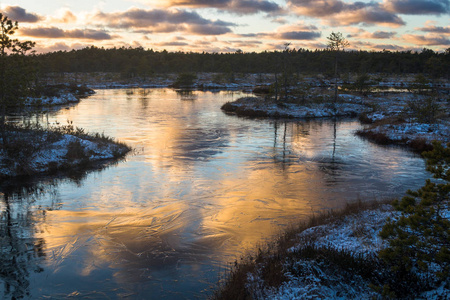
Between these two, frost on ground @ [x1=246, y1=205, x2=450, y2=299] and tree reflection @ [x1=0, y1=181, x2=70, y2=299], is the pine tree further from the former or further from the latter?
frost on ground @ [x1=246, y1=205, x2=450, y2=299]

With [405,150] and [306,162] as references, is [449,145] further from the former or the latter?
[405,150]

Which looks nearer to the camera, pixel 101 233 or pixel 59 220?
pixel 101 233

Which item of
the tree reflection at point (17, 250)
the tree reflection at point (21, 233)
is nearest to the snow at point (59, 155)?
the tree reflection at point (21, 233)

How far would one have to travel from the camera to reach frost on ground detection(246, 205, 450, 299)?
7.81 meters

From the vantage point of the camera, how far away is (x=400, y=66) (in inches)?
5679

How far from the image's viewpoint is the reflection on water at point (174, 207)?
1017cm

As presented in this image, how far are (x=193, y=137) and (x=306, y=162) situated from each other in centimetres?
1204

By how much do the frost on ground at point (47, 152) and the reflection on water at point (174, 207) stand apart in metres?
2.07

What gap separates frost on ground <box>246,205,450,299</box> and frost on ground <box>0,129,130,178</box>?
16.2m

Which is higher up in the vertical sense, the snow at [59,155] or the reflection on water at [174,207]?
the snow at [59,155]

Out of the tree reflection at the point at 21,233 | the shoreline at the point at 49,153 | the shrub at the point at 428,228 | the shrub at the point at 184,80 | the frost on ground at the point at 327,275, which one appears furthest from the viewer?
the shrub at the point at 184,80

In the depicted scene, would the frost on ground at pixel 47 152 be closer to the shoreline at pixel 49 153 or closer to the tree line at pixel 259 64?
the shoreline at pixel 49 153

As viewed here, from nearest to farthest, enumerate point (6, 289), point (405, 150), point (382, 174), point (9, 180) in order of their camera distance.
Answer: point (6, 289), point (9, 180), point (382, 174), point (405, 150)

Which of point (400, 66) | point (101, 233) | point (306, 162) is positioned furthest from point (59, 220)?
point (400, 66)
